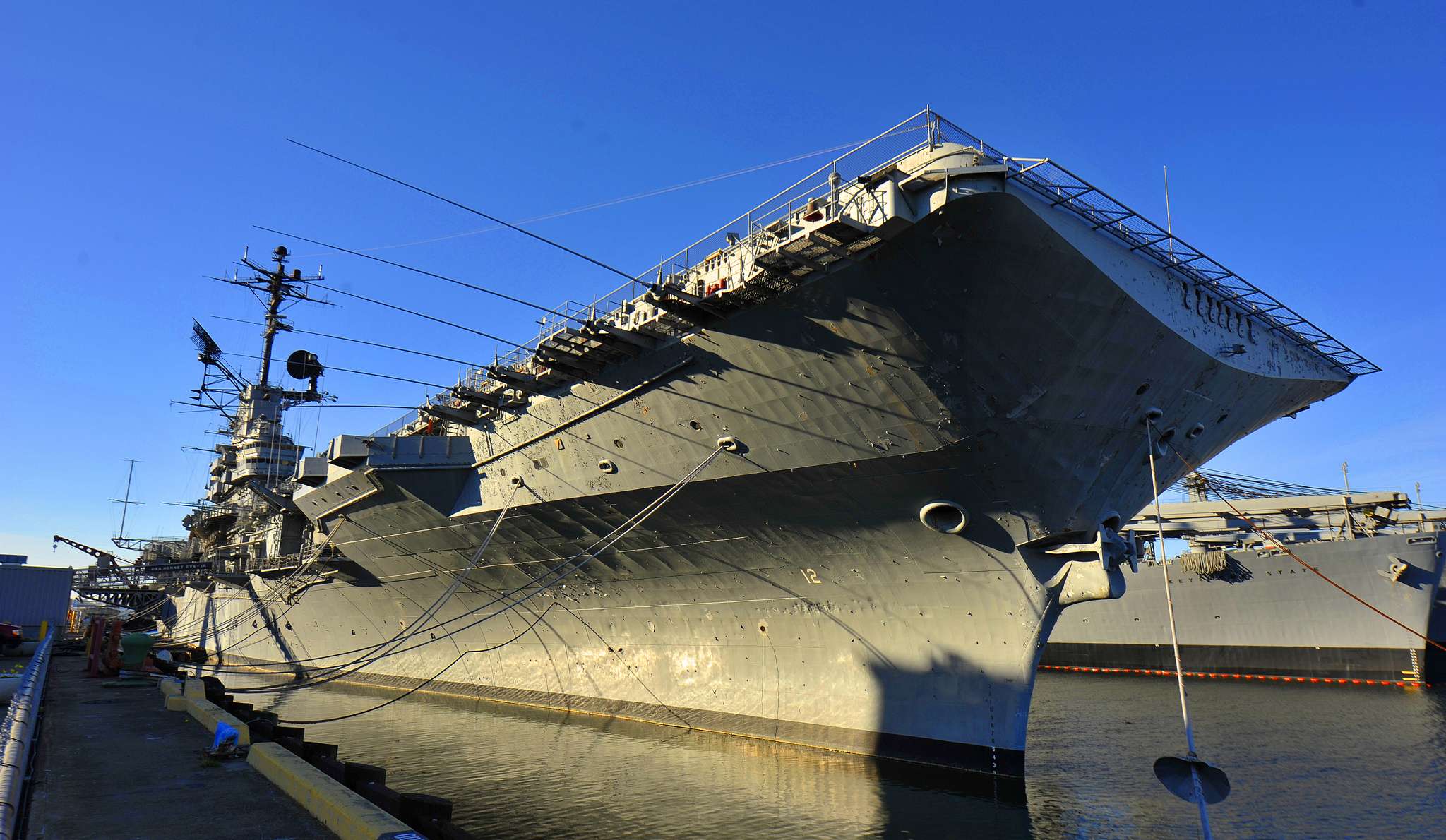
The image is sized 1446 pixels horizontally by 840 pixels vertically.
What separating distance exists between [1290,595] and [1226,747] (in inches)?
569

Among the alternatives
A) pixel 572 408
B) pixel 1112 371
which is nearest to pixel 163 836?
pixel 572 408

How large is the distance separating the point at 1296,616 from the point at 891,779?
831 inches

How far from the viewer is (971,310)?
28.3 ft

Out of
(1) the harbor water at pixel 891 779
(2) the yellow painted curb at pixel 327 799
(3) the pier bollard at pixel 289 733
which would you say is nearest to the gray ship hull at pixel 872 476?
(1) the harbor water at pixel 891 779

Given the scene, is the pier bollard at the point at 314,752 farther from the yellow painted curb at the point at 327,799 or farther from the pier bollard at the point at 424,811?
the pier bollard at the point at 424,811

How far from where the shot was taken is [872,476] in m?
10.3

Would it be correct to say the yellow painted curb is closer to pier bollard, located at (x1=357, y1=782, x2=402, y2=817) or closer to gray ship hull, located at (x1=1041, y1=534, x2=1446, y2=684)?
pier bollard, located at (x1=357, y1=782, x2=402, y2=817)

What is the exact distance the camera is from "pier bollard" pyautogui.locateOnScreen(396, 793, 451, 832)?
255 inches

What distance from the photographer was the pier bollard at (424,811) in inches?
255

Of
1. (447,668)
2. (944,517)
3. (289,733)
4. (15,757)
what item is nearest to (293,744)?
(289,733)

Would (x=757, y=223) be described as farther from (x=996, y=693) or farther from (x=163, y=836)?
(x=163, y=836)

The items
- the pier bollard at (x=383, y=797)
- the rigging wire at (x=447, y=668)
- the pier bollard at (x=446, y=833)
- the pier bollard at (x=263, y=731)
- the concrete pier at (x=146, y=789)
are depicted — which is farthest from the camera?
the rigging wire at (x=447, y=668)

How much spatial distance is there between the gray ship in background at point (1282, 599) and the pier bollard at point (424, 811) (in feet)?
70.3

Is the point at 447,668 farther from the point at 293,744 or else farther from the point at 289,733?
the point at 293,744
